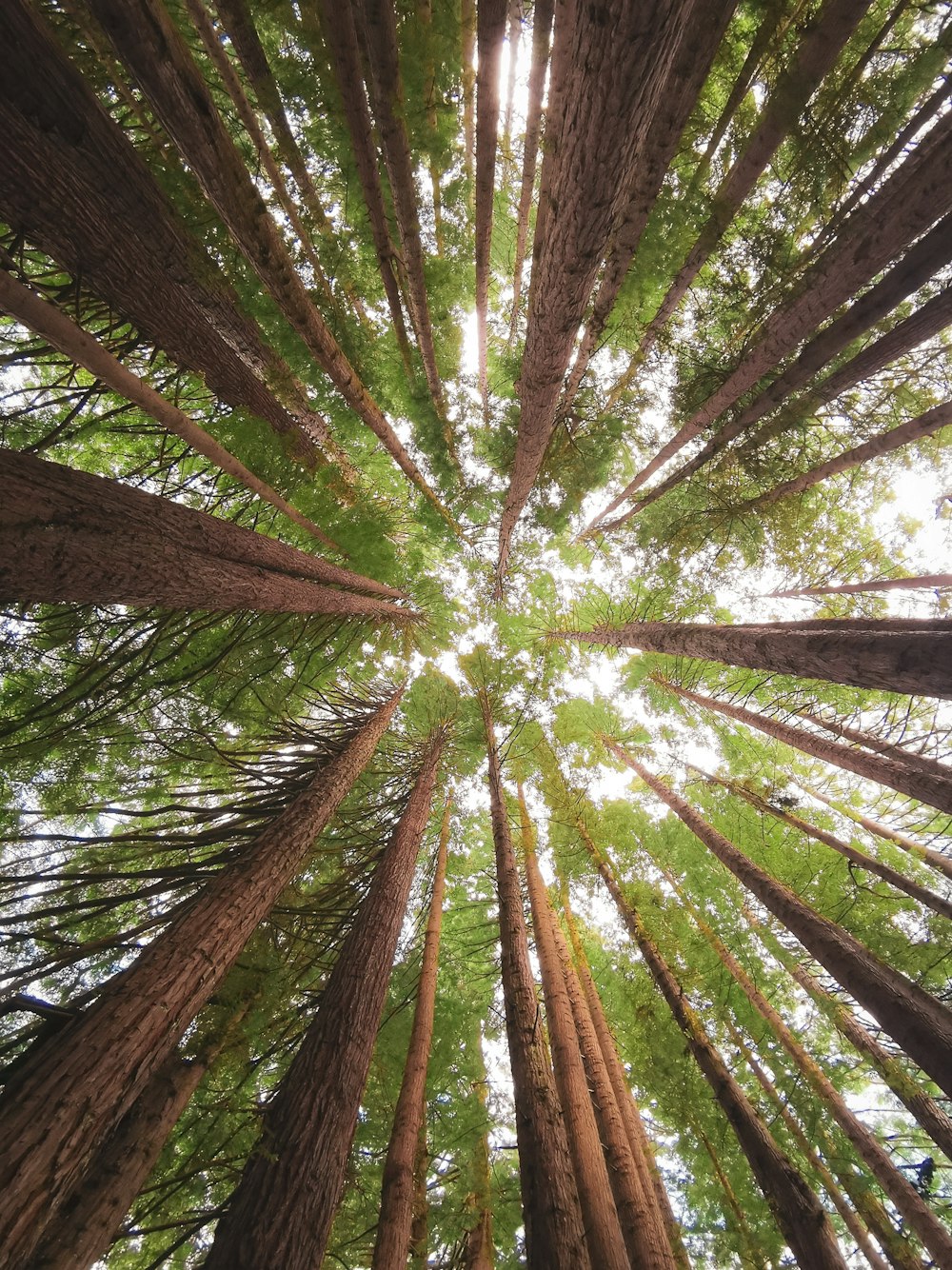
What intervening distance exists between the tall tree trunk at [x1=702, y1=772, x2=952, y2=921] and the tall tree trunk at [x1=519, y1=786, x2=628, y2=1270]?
190 inches

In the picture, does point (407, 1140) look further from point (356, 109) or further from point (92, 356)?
point (356, 109)

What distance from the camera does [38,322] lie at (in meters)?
3.56

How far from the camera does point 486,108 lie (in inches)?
229

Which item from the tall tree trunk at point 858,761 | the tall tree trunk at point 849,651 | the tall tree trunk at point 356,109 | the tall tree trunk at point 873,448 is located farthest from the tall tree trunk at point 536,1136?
the tall tree trunk at point 356,109

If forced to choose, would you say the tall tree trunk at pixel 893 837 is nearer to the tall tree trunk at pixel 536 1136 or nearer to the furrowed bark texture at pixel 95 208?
the tall tree trunk at pixel 536 1136

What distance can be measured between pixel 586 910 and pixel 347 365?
34.6ft

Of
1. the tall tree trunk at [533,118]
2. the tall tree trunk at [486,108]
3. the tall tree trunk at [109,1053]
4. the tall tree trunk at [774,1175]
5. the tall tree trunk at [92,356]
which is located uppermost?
the tall tree trunk at [533,118]

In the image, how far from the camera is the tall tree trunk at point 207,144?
Result: 3.49 meters

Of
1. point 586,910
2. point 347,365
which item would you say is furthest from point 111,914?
point 586,910

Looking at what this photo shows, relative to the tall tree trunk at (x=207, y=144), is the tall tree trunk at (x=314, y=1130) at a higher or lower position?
lower

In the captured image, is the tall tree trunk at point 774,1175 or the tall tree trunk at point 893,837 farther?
the tall tree trunk at point 893,837

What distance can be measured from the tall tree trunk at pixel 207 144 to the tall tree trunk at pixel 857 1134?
1153 cm

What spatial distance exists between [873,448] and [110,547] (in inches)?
347

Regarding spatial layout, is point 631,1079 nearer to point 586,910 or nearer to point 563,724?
point 586,910
